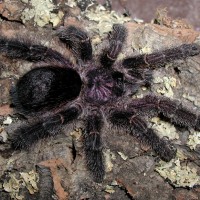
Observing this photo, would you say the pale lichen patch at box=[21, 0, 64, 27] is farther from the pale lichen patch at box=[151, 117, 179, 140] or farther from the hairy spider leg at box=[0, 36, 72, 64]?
the pale lichen patch at box=[151, 117, 179, 140]

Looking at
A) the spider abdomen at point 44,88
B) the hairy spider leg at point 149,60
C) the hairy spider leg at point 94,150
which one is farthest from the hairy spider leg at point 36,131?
the hairy spider leg at point 149,60

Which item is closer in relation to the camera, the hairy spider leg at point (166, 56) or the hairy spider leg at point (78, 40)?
the hairy spider leg at point (166, 56)

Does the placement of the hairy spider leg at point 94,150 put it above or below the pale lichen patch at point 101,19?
below

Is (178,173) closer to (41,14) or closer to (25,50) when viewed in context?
(25,50)

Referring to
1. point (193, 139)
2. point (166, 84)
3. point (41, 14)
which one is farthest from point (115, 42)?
point (193, 139)

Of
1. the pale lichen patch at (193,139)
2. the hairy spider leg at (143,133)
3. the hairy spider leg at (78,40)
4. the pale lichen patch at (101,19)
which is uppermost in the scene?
the pale lichen patch at (101,19)

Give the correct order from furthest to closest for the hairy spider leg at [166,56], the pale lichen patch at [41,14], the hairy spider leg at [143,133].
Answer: the pale lichen patch at [41,14], the hairy spider leg at [166,56], the hairy spider leg at [143,133]

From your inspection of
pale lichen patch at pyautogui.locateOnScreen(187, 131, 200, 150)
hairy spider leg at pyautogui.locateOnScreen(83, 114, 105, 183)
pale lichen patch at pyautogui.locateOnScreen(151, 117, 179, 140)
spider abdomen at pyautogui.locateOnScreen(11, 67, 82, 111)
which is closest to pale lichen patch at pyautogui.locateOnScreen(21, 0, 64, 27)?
spider abdomen at pyautogui.locateOnScreen(11, 67, 82, 111)

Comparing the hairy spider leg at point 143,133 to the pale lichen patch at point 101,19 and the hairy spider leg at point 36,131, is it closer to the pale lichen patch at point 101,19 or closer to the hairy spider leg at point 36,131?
the hairy spider leg at point 36,131
